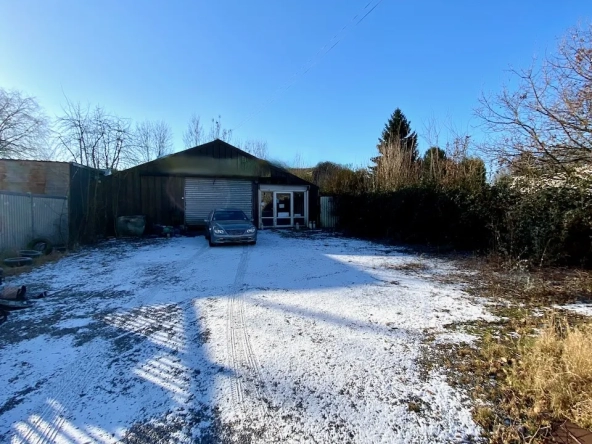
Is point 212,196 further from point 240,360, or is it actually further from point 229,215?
point 240,360

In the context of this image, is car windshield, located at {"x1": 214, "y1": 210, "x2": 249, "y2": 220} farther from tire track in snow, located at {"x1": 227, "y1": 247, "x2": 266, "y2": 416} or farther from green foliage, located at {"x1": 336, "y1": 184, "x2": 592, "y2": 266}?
tire track in snow, located at {"x1": 227, "y1": 247, "x2": 266, "y2": 416}

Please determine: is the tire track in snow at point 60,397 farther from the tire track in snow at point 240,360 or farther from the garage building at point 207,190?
the garage building at point 207,190

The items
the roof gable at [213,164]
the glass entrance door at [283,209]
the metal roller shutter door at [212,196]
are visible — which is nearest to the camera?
the roof gable at [213,164]

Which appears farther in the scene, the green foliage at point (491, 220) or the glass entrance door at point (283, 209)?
the glass entrance door at point (283, 209)

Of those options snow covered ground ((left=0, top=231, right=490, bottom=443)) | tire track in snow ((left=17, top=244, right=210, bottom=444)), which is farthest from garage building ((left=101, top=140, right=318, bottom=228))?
tire track in snow ((left=17, top=244, right=210, bottom=444))

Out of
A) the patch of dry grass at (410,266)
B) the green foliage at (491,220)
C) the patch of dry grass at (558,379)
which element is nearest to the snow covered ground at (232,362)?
the patch of dry grass at (558,379)

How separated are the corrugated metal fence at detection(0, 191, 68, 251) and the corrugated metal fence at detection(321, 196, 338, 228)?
12306 mm

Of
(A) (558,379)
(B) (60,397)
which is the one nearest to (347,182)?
(A) (558,379)

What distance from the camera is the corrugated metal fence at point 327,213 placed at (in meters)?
17.7

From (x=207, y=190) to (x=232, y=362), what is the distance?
45.6ft

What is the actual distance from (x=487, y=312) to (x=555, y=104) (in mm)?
5283

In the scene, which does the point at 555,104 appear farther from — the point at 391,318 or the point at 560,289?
the point at 391,318

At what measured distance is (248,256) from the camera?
8.74 m

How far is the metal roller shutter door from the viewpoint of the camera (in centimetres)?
1562
